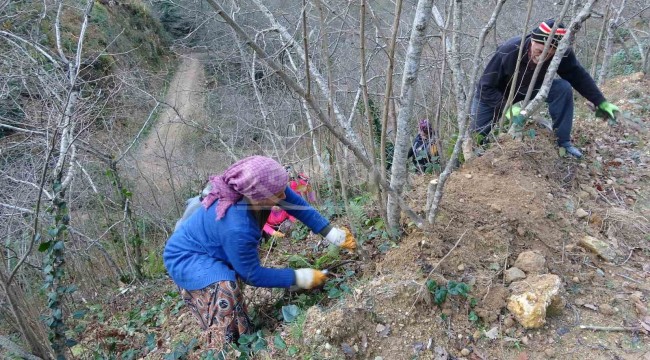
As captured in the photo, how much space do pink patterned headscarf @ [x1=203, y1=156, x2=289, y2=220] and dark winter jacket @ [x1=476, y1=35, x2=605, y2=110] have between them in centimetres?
216

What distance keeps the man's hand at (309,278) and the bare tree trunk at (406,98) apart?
1.82 feet

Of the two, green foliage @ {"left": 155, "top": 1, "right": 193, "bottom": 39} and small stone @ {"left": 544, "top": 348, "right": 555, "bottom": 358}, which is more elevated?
small stone @ {"left": 544, "top": 348, "right": 555, "bottom": 358}

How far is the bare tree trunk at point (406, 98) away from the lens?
211 cm

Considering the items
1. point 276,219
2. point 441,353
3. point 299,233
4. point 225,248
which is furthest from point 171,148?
point 441,353

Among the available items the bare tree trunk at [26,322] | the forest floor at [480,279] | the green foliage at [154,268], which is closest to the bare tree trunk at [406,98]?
the forest floor at [480,279]

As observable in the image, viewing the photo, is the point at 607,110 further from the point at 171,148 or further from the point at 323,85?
the point at 171,148

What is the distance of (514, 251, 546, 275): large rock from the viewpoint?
2346 millimetres

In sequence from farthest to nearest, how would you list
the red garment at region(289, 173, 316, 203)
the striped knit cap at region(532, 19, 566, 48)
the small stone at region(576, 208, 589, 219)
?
1. the red garment at region(289, 173, 316, 203)
2. the striped knit cap at region(532, 19, 566, 48)
3. the small stone at region(576, 208, 589, 219)

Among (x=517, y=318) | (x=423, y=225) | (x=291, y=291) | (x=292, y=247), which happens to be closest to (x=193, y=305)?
(x=291, y=291)

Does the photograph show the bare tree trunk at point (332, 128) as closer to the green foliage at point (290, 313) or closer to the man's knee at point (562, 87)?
the green foliage at point (290, 313)

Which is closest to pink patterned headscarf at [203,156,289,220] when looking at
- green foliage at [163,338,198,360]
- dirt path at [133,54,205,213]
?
green foliage at [163,338,198,360]

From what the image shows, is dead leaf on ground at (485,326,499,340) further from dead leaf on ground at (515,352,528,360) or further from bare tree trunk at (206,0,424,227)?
bare tree trunk at (206,0,424,227)

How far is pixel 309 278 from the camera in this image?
2682mm

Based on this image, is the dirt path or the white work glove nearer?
the white work glove
